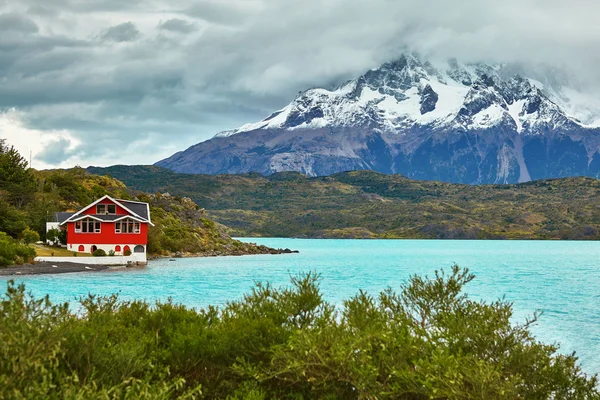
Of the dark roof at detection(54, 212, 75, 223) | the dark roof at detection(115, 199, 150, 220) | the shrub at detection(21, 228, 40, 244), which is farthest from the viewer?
the dark roof at detection(115, 199, 150, 220)

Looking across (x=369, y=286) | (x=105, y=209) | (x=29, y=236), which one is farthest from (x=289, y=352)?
(x=105, y=209)

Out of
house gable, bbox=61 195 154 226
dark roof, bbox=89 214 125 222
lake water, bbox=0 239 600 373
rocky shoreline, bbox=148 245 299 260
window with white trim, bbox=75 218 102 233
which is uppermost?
house gable, bbox=61 195 154 226

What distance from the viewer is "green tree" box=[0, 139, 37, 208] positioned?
87.7 metres

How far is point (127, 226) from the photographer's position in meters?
77.8

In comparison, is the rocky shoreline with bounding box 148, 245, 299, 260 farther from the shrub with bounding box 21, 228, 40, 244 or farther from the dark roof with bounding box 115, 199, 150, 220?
the shrub with bounding box 21, 228, 40, 244

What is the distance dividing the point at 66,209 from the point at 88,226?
77.1 ft

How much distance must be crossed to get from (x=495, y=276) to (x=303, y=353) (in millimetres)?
72437

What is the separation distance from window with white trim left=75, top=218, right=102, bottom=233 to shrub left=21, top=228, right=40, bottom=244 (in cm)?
468

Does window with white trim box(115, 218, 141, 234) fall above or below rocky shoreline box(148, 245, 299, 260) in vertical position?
above

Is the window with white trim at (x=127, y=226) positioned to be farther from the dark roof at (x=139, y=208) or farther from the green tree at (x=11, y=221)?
the green tree at (x=11, y=221)

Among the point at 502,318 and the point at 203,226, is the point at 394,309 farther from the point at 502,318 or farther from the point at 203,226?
the point at 203,226

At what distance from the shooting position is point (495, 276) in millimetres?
80875

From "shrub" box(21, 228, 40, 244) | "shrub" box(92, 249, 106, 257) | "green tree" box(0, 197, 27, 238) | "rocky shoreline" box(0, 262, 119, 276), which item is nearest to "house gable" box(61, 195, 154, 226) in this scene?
"shrub" box(21, 228, 40, 244)

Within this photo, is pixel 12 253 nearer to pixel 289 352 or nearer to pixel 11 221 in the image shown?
pixel 11 221
